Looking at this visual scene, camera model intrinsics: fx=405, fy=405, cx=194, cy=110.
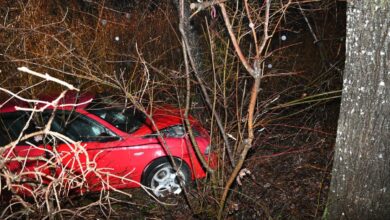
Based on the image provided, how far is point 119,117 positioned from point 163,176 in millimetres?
1164

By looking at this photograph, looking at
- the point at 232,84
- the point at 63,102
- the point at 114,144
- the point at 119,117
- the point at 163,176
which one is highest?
the point at 63,102

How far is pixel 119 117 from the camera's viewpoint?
6379 millimetres

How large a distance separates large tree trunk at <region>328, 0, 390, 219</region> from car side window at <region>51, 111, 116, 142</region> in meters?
3.34

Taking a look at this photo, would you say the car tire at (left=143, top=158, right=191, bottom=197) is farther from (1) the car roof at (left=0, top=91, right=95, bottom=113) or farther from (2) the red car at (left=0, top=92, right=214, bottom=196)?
(1) the car roof at (left=0, top=91, right=95, bottom=113)

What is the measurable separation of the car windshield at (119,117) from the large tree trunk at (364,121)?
125 inches

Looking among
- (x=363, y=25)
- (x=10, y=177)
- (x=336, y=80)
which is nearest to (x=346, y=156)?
(x=363, y=25)

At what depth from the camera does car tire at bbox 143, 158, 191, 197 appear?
607 cm

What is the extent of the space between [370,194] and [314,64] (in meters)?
6.32

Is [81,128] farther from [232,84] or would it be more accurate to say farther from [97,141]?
[232,84]

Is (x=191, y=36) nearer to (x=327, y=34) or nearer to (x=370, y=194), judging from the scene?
(x=327, y=34)

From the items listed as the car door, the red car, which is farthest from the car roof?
the car door

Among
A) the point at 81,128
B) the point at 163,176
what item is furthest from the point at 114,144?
the point at 163,176

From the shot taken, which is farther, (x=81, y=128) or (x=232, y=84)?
(x=81, y=128)

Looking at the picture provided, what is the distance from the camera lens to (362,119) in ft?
12.1
